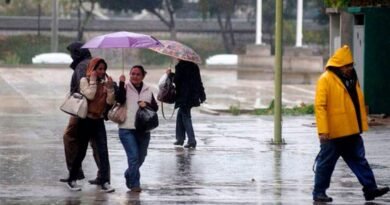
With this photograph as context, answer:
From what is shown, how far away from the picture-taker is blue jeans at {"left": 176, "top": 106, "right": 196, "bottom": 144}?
1973cm

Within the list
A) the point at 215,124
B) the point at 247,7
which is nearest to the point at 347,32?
the point at 215,124

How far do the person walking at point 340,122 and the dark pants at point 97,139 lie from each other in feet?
8.51

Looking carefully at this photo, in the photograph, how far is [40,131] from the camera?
23.3 m

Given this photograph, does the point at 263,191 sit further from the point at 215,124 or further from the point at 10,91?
the point at 10,91

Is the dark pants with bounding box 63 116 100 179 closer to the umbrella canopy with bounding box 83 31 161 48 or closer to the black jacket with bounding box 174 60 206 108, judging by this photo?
the umbrella canopy with bounding box 83 31 161 48

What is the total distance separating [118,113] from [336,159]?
269cm

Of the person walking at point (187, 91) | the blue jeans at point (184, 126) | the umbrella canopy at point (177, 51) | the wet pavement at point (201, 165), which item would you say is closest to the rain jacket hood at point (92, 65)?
the wet pavement at point (201, 165)

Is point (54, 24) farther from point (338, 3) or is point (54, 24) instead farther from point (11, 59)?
point (338, 3)

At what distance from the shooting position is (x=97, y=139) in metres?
14.2

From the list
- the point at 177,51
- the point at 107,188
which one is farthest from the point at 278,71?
the point at 107,188

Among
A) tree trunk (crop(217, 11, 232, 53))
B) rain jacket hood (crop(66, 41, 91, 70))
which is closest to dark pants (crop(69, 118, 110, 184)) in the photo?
rain jacket hood (crop(66, 41, 91, 70))

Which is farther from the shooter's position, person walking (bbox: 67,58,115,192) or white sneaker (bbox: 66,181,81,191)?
white sneaker (bbox: 66,181,81,191)

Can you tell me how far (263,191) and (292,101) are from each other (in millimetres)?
21688

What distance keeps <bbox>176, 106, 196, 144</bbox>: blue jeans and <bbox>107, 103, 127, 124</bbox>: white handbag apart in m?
5.61
